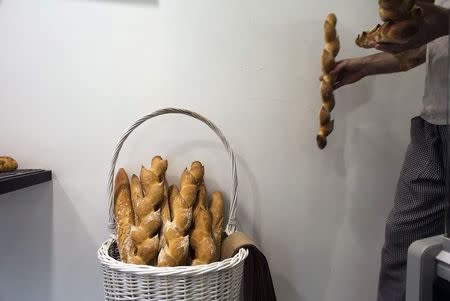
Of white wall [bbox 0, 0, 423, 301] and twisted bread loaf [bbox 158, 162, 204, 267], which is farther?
white wall [bbox 0, 0, 423, 301]

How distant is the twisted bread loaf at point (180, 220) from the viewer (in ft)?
2.13

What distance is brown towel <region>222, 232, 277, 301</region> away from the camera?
2.46 feet

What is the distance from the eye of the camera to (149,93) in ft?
2.95

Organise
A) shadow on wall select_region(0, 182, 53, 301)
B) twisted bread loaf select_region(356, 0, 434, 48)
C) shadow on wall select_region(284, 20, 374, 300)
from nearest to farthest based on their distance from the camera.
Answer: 1. twisted bread loaf select_region(356, 0, 434, 48)
2. shadow on wall select_region(0, 182, 53, 301)
3. shadow on wall select_region(284, 20, 374, 300)

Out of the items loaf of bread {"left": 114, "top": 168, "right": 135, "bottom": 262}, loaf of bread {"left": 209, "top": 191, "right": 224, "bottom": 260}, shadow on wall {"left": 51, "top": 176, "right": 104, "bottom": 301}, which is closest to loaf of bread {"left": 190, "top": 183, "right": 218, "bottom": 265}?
loaf of bread {"left": 209, "top": 191, "right": 224, "bottom": 260}

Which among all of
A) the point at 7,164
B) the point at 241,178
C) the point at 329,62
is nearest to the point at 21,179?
the point at 7,164

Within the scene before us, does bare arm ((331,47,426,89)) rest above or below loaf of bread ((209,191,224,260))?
above

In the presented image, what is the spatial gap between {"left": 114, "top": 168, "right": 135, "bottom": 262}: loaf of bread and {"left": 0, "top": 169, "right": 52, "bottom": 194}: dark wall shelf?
0.20 m

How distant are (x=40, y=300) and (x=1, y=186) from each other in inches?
17.2

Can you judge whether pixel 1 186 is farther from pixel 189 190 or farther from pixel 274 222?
pixel 274 222

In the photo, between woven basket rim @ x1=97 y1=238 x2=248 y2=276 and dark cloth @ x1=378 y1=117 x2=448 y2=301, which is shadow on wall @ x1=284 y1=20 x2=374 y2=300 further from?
woven basket rim @ x1=97 y1=238 x2=248 y2=276

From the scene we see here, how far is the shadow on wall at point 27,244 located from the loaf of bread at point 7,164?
3.7 inches

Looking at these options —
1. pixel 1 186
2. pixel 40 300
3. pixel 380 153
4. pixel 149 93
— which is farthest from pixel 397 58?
pixel 40 300

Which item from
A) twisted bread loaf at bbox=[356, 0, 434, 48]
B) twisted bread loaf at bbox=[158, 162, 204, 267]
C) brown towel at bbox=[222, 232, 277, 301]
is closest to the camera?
twisted bread loaf at bbox=[356, 0, 434, 48]
